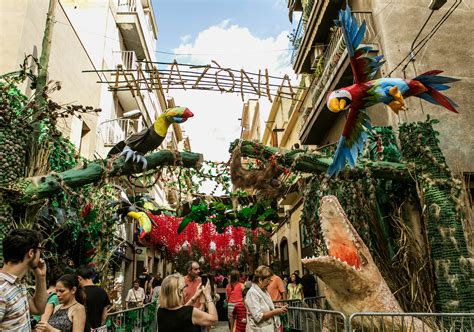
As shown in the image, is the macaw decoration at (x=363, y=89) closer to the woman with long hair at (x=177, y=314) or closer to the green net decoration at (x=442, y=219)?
the green net decoration at (x=442, y=219)

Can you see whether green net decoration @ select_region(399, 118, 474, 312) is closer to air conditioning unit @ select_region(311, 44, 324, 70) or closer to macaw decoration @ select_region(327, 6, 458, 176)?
macaw decoration @ select_region(327, 6, 458, 176)

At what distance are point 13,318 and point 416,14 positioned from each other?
392 inches

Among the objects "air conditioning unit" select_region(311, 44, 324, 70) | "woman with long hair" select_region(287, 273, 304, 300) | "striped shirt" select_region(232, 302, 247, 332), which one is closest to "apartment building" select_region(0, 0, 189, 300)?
"striped shirt" select_region(232, 302, 247, 332)

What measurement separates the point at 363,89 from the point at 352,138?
791mm

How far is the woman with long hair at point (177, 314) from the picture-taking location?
3.29 metres

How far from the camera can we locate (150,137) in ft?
21.3

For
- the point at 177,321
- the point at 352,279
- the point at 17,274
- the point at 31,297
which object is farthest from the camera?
the point at 352,279

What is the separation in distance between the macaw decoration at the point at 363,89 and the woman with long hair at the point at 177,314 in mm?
3266

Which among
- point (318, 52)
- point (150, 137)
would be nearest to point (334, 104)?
point (150, 137)

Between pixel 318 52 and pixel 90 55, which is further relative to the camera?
pixel 90 55

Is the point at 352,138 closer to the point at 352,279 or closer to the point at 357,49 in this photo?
the point at 357,49

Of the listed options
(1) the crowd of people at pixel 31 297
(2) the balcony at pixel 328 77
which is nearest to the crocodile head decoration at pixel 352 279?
(1) the crowd of people at pixel 31 297

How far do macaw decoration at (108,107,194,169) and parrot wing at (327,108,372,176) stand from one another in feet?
8.51

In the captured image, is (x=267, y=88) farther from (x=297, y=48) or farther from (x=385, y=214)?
(x=297, y=48)
